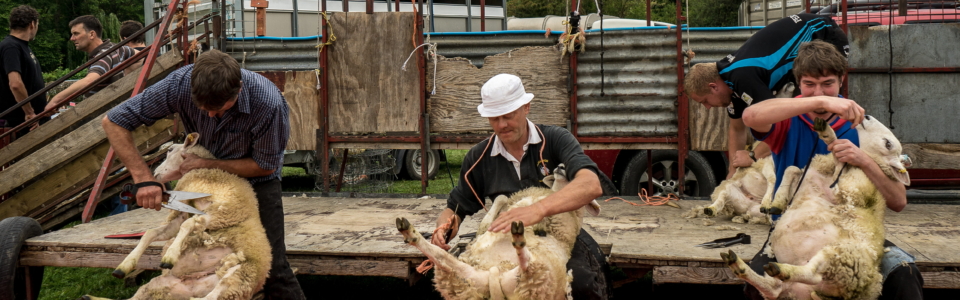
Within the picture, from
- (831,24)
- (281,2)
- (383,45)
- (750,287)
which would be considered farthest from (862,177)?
(281,2)

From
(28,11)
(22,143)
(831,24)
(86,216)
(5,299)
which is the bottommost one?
(5,299)

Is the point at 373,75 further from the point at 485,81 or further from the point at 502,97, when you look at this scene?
the point at 502,97

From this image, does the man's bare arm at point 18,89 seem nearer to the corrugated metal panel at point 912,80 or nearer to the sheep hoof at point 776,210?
the sheep hoof at point 776,210

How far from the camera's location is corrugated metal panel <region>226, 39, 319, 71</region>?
7.86m

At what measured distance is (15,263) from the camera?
4.88 m

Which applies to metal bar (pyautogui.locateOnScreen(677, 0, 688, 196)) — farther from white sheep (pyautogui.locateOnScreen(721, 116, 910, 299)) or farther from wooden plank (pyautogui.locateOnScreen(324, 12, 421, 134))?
white sheep (pyautogui.locateOnScreen(721, 116, 910, 299))

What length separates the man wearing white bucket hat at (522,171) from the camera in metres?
3.42

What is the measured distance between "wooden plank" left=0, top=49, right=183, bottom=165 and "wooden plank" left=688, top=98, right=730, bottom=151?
5.69 m

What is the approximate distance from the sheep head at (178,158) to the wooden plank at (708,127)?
4692mm

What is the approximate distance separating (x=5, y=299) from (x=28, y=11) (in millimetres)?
4034

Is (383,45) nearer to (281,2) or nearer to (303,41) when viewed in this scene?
(303,41)

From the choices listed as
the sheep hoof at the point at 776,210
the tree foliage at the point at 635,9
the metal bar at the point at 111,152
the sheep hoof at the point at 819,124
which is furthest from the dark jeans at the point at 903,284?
the tree foliage at the point at 635,9

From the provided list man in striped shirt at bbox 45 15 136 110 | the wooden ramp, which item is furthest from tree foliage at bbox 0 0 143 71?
the wooden ramp

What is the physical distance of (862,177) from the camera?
3.42 meters
